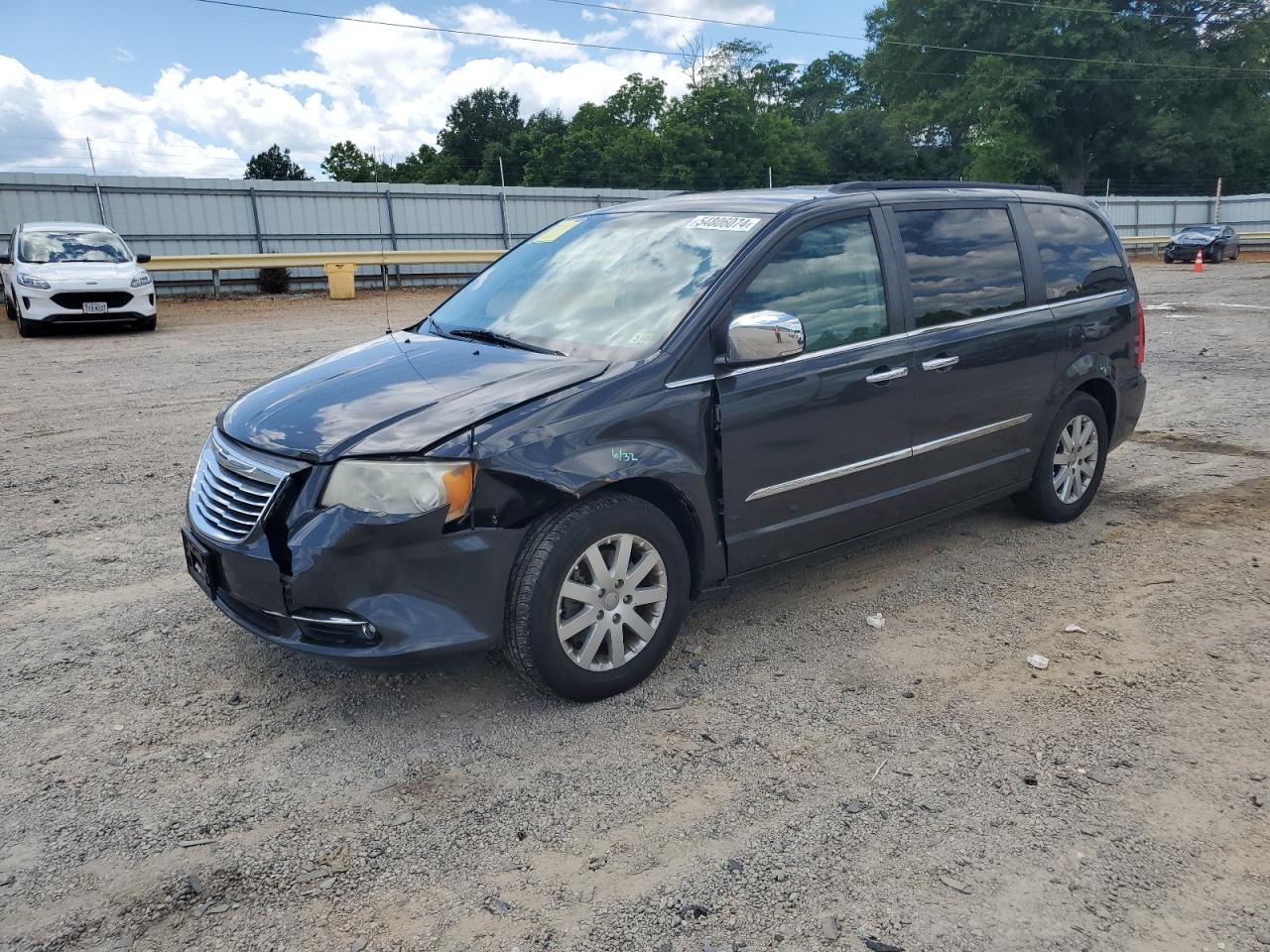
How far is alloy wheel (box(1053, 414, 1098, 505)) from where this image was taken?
555 centimetres

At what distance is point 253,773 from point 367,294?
23.5m

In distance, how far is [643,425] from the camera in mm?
3684

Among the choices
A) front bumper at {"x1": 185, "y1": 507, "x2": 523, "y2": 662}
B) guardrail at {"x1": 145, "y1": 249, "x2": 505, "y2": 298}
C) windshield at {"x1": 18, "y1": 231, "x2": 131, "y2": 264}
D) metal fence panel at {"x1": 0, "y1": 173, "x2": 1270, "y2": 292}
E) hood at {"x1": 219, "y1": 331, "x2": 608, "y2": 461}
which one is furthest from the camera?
metal fence panel at {"x1": 0, "y1": 173, "x2": 1270, "y2": 292}

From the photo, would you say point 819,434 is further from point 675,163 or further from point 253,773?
point 675,163

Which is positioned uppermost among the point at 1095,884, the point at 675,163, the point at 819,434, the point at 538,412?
the point at 675,163

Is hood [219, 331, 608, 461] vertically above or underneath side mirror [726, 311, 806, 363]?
underneath

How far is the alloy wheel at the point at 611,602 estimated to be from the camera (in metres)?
3.54

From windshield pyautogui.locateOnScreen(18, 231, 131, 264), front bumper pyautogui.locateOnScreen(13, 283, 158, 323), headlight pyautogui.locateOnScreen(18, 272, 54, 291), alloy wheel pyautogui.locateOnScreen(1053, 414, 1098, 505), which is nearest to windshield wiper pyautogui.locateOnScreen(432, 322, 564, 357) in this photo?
alloy wheel pyautogui.locateOnScreen(1053, 414, 1098, 505)

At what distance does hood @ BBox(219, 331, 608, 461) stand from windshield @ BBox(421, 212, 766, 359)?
0.21 metres

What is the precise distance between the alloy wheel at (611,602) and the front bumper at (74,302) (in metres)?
14.6

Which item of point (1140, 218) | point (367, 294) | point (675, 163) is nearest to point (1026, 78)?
point (1140, 218)

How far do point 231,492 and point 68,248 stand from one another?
15.1 m

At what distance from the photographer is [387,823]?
119 inches

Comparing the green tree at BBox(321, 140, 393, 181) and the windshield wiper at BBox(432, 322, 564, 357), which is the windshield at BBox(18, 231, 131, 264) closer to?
the windshield wiper at BBox(432, 322, 564, 357)
